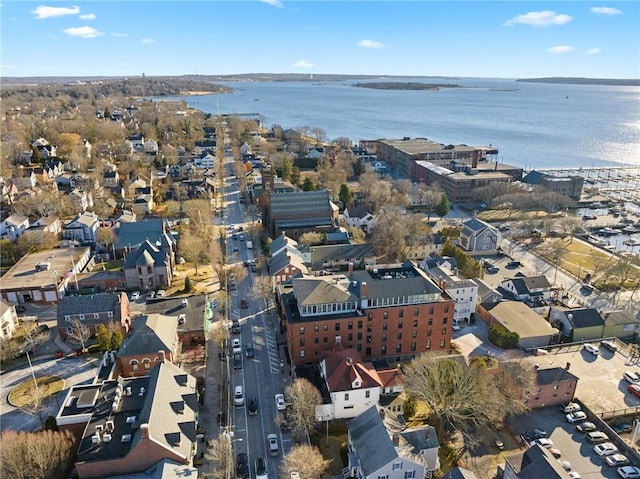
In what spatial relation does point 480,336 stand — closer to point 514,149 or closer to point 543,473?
point 543,473

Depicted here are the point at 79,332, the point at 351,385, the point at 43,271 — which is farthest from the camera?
the point at 43,271

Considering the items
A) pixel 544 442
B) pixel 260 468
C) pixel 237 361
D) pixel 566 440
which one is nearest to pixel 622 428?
pixel 566 440

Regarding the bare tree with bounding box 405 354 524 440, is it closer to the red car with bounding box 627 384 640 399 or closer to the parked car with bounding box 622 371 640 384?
the red car with bounding box 627 384 640 399

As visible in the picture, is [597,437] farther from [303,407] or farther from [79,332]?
[79,332]

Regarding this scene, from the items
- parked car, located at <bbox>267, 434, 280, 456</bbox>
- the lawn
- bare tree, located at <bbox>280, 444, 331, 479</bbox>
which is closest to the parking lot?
bare tree, located at <bbox>280, 444, 331, 479</bbox>

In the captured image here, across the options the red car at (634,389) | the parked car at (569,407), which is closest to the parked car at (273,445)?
the parked car at (569,407)

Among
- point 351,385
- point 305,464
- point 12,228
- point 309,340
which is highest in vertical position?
point 12,228

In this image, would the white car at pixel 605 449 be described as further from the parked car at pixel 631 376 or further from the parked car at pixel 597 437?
the parked car at pixel 631 376
